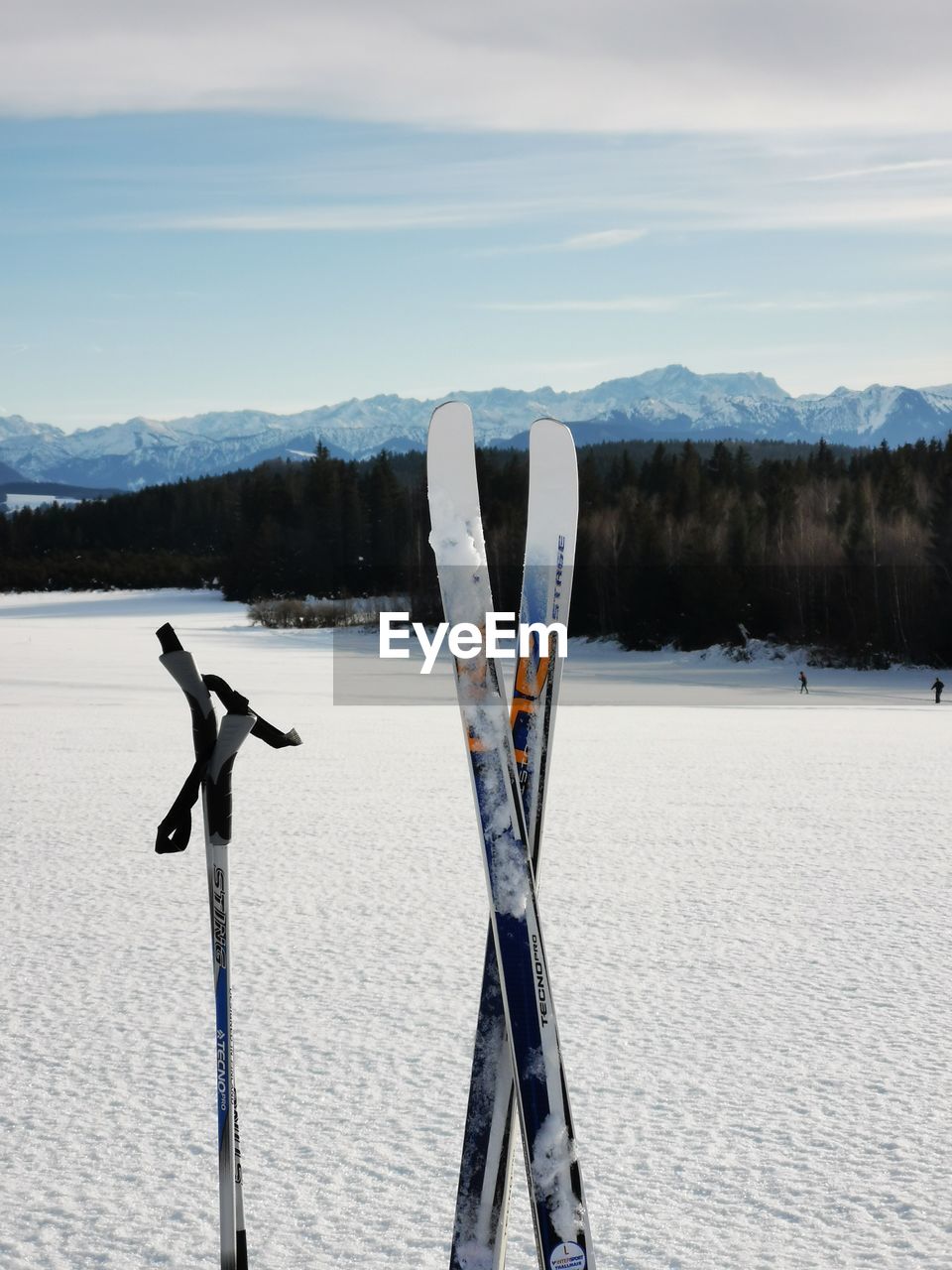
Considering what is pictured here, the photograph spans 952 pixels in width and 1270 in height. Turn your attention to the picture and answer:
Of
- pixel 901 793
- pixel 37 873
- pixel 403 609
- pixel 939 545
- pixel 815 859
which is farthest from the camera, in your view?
pixel 403 609

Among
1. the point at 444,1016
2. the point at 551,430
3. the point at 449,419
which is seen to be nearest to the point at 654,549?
the point at 444,1016

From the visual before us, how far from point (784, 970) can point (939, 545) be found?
118 feet

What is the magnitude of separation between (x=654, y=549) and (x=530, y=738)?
44.2 m

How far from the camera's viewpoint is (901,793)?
1081cm

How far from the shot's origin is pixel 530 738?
8.82ft

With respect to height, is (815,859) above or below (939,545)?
below

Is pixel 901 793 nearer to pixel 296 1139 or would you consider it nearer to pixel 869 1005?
pixel 869 1005

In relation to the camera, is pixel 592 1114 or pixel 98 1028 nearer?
pixel 592 1114

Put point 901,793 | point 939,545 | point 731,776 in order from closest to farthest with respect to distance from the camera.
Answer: point 901,793, point 731,776, point 939,545

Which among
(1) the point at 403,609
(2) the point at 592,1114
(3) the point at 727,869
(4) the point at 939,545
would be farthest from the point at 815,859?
(1) the point at 403,609

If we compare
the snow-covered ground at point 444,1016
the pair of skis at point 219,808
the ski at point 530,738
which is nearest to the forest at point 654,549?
the snow-covered ground at point 444,1016

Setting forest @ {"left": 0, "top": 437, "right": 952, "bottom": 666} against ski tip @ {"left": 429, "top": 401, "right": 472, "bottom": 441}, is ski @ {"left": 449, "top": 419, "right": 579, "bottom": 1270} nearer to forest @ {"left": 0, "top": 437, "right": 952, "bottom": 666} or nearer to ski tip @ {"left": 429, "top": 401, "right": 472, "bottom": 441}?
ski tip @ {"left": 429, "top": 401, "right": 472, "bottom": 441}

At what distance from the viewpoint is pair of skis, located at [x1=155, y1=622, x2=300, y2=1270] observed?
2.44m

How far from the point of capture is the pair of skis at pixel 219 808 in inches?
96.0
